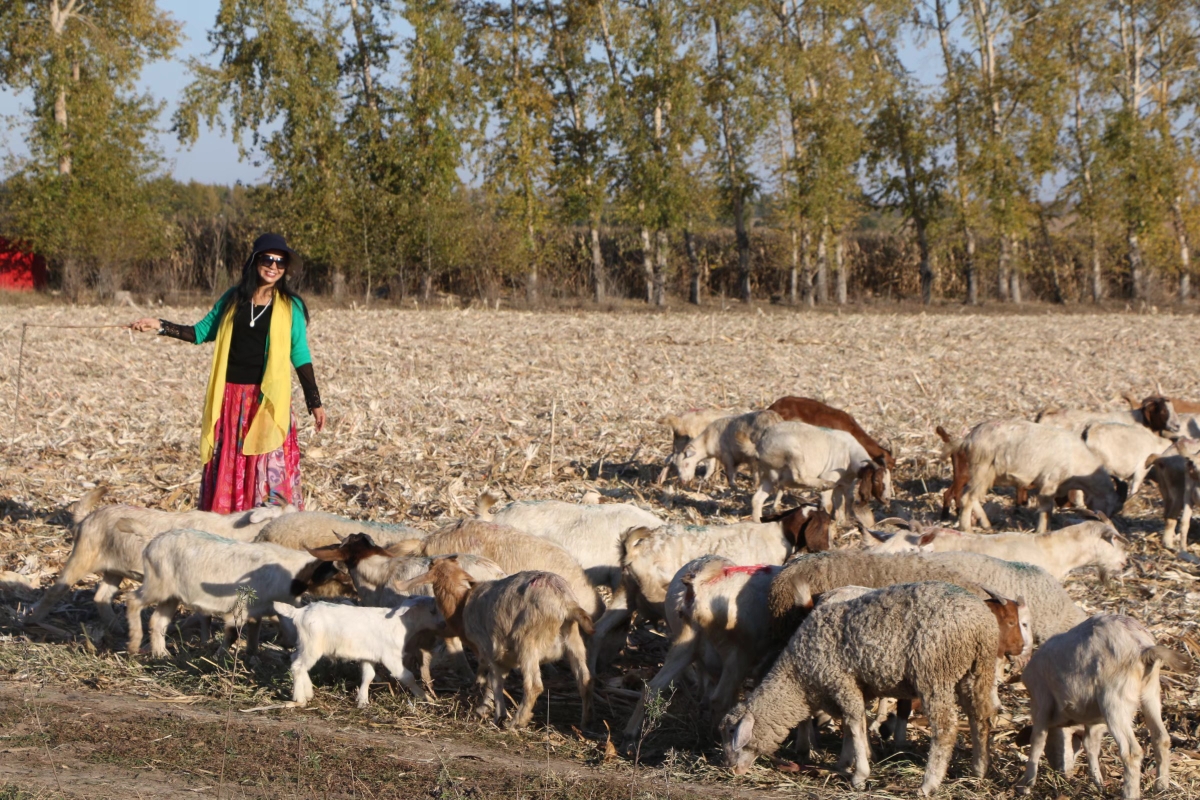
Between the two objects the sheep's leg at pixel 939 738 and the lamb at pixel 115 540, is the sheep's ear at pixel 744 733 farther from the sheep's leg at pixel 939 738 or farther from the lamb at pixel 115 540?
the lamb at pixel 115 540

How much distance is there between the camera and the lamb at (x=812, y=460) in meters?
11.9

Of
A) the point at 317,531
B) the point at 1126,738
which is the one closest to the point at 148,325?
the point at 317,531

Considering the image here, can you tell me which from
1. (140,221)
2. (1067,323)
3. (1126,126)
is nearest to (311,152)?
(140,221)

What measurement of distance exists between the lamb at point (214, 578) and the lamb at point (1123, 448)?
24.9ft

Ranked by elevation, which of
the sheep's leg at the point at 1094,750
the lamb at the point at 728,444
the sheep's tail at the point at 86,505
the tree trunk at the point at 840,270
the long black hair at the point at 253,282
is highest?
the tree trunk at the point at 840,270

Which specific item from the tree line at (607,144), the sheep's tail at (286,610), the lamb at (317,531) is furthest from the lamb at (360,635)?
the tree line at (607,144)

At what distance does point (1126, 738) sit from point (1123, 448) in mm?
6718

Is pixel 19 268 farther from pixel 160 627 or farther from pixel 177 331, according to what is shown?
pixel 160 627

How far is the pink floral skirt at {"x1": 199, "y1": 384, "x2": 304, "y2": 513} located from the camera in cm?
945

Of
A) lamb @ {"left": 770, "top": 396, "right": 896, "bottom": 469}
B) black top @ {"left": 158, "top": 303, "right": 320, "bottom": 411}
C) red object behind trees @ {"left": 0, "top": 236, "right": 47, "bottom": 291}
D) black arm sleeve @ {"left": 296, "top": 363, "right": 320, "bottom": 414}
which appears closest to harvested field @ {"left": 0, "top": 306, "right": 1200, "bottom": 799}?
lamb @ {"left": 770, "top": 396, "right": 896, "bottom": 469}

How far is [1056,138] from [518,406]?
34.2m

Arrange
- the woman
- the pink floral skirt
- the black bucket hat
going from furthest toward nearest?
the pink floral skirt → the woman → the black bucket hat

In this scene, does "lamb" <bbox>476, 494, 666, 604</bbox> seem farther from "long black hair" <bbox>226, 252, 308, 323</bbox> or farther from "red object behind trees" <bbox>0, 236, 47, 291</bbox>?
"red object behind trees" <bbox>0, 236, 47, 291</bbox>

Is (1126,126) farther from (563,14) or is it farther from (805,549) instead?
(805,549)
